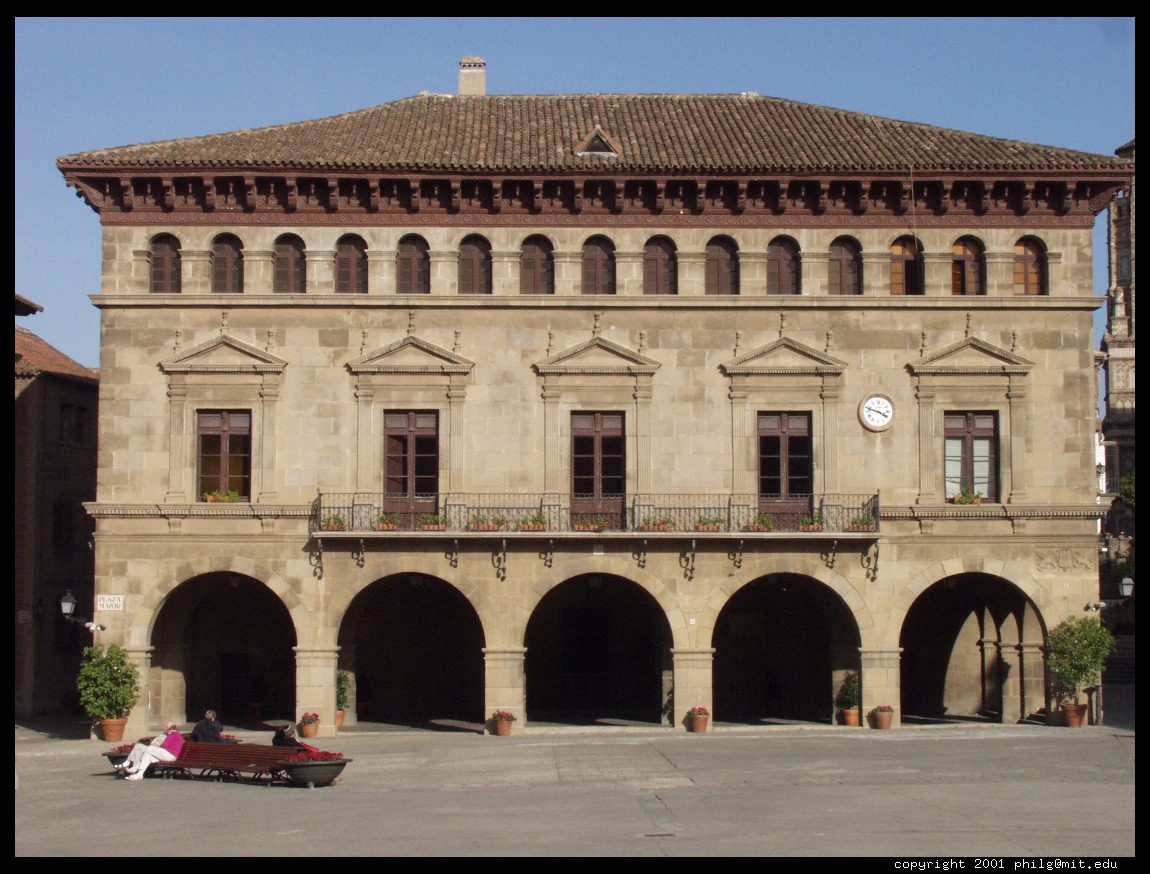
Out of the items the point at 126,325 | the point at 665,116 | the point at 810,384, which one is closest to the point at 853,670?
the point at 810,384

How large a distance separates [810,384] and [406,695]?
13814 millimetres

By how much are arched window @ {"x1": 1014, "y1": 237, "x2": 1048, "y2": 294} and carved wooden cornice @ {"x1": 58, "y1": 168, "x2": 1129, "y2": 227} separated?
63 cm

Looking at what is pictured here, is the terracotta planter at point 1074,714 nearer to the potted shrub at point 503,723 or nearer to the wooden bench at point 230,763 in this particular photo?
the potted shrub at point 503,723

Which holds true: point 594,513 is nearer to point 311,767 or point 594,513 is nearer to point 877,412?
point 877,412

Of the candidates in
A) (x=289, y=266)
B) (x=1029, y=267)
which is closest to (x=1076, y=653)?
(x=1029, y=267)

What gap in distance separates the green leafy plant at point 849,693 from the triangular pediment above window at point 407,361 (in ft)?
39.4

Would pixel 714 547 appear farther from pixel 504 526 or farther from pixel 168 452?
pixel 168 452

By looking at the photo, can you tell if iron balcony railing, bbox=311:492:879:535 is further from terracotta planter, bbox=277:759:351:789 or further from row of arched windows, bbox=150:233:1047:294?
terracotta planter, bbox=277:759:351:789

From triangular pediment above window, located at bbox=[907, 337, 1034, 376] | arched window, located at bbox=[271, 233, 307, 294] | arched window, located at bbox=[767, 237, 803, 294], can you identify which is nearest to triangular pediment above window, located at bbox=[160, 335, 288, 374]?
arched window, located at bbox=[271, 233, 307, 294]

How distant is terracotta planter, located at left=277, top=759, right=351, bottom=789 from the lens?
84.2 feet

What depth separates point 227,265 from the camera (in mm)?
37062
